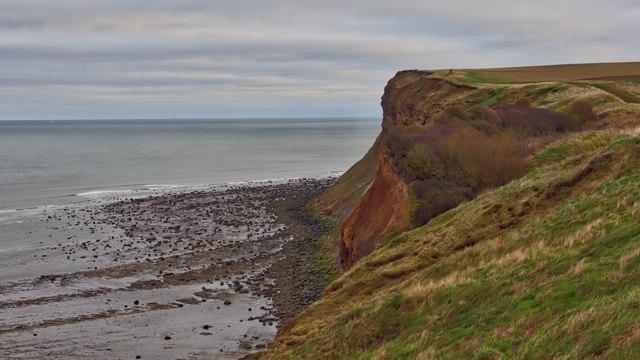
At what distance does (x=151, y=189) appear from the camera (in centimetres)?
9812

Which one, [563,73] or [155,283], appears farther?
[563,73]

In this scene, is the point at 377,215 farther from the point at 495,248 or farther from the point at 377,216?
the point at 495,248

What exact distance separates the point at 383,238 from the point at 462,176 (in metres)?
5.64

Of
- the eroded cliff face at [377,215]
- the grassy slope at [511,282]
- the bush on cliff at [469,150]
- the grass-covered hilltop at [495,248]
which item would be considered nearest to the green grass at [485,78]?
the grass-covered hilltop at [495,248]

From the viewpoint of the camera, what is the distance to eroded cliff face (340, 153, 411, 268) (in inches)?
1275

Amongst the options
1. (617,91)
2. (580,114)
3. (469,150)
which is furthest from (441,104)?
(469,150)

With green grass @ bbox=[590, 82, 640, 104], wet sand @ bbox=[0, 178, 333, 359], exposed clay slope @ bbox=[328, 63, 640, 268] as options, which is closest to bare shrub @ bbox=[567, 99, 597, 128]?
exposed clay slope @ bbox=[328, 63, 640, 268]

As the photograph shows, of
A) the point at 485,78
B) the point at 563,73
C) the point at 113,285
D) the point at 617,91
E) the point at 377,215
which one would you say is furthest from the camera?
the point at 563,73

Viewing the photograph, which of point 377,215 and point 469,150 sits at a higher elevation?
point 469,150

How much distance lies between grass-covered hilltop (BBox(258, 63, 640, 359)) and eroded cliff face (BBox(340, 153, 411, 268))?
0.36 feet

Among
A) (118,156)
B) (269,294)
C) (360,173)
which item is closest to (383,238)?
(269,294)

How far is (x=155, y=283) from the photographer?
4291 centimetres

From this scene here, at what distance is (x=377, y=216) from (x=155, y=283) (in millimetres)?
17378

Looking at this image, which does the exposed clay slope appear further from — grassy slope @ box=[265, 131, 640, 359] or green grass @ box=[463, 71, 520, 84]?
grassy slope @ box=[265, 131, 640, 359]
